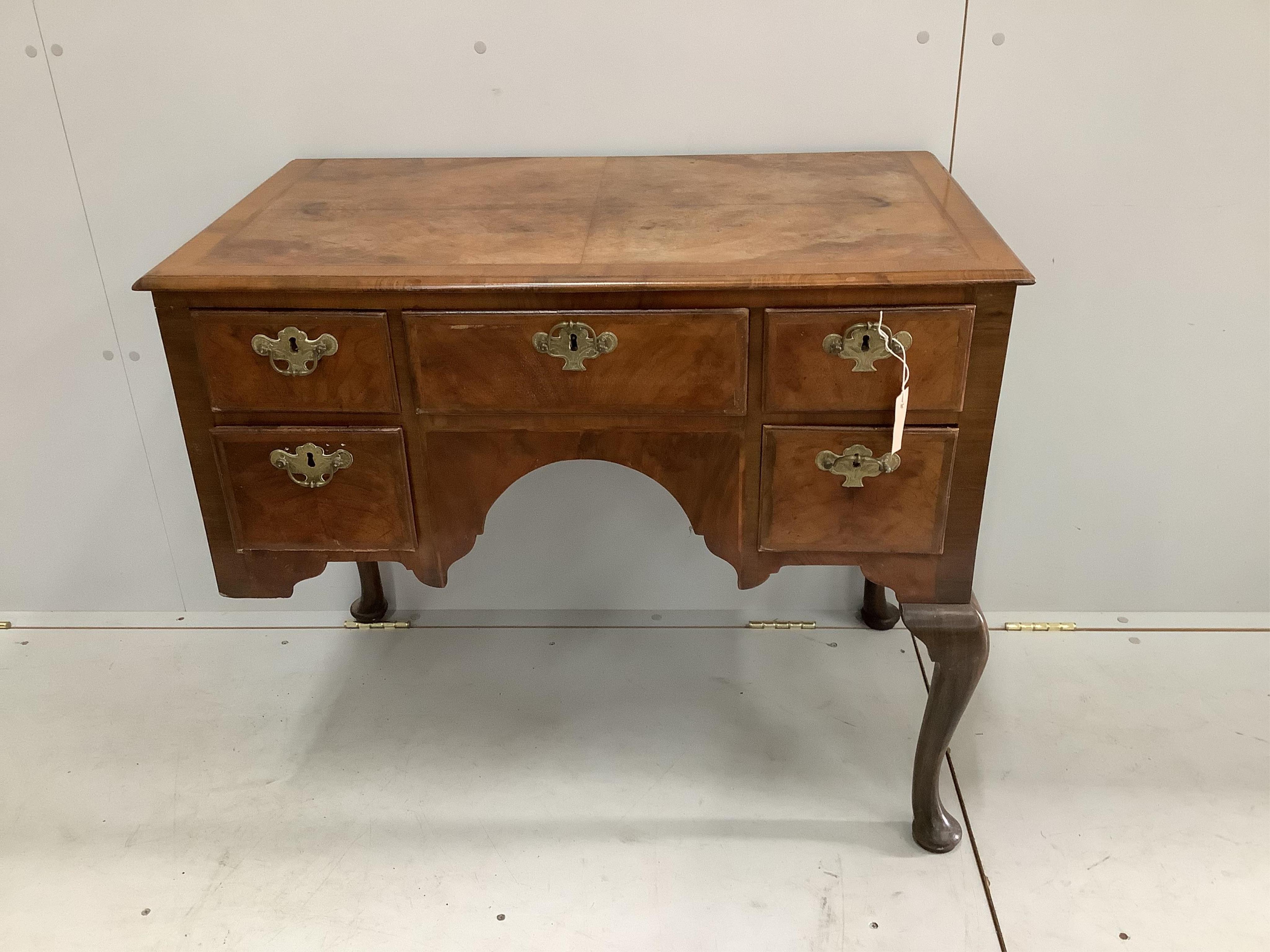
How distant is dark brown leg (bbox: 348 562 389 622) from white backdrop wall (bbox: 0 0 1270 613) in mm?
268

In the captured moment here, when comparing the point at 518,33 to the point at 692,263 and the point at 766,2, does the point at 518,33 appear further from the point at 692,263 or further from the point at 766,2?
the point at 692,263

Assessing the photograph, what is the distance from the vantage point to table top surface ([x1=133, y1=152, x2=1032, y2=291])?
1273 mm

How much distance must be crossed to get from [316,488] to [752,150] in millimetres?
917

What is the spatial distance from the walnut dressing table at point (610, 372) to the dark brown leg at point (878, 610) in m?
0.56

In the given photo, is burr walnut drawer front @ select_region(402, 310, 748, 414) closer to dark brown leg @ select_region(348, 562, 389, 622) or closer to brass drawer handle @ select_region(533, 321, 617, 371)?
brass drawer handle @ select_region(533, 321, 617, 371)

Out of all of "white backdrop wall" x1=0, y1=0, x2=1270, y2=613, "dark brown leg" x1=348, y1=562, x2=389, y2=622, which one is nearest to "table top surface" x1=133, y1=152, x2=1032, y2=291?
"white backdrop wall" x1=0, y1=0, x2=1270, y2=613

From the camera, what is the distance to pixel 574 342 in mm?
1298

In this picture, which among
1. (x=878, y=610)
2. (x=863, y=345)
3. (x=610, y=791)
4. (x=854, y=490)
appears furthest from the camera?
(x=878, y=610)

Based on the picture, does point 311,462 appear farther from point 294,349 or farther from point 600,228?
point 600,228

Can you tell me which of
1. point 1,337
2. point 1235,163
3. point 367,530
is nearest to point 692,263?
point 367,530

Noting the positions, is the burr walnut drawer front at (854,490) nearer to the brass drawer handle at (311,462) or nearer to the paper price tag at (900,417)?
the paper price tag at (900,417)

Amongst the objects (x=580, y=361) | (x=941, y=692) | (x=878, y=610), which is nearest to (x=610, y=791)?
(x=941, y=692)

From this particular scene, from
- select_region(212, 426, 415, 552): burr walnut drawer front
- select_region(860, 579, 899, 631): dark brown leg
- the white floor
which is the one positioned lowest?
the white floor

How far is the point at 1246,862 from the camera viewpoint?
159 cm
